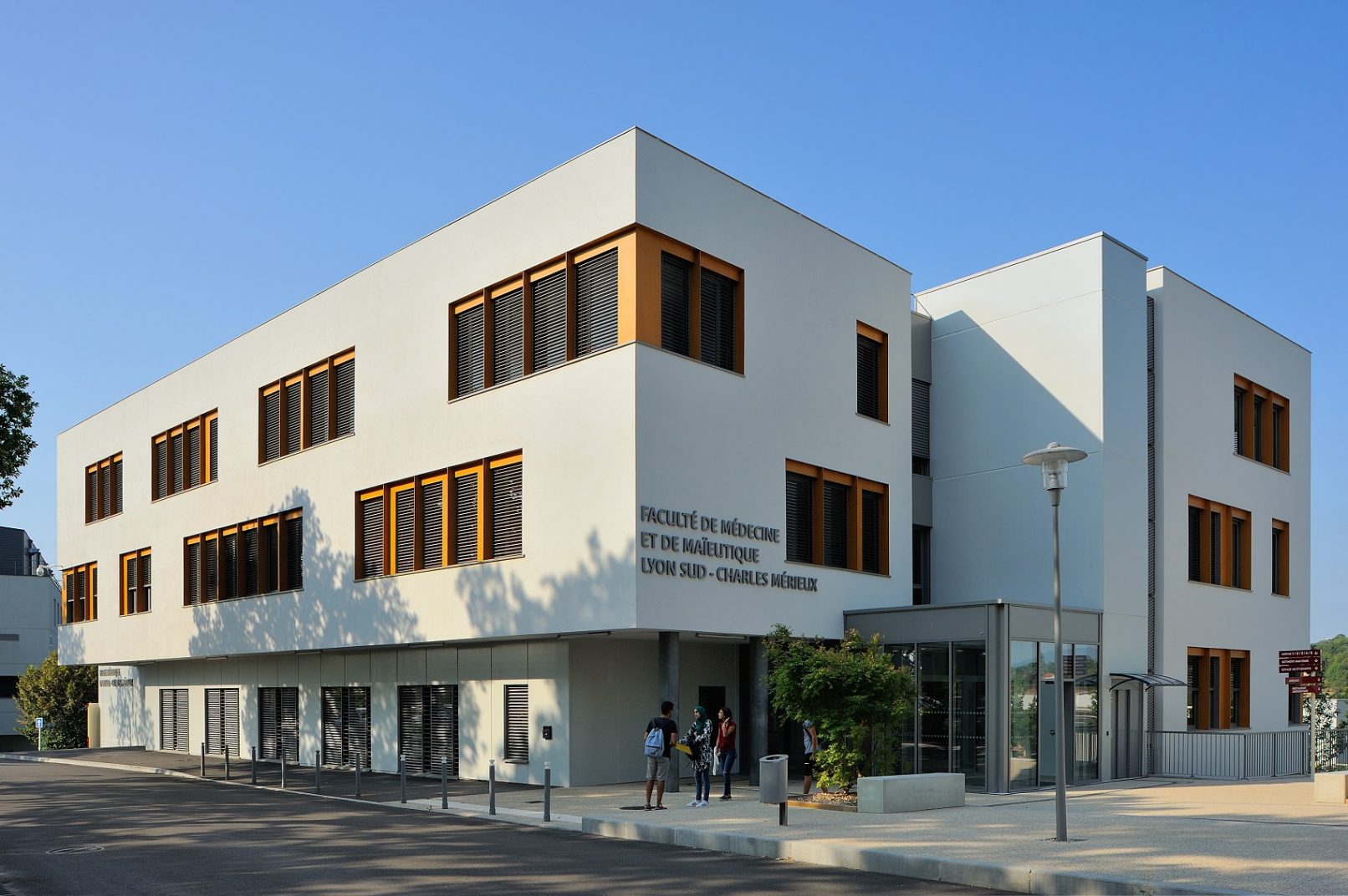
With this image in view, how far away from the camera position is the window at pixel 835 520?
25969 mm

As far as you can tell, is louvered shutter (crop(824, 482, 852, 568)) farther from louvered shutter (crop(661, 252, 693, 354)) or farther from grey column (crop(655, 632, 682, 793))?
louvered shutter (crop(661, 252, 693, 354))

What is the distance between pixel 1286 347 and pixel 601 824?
27692 mm

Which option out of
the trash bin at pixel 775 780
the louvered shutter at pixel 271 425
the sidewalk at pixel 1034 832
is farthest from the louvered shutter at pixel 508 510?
the louvered shutter at pixel 271 425

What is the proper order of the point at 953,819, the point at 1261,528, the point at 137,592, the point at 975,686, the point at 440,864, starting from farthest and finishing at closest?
the point at 137,592 → the point at 1261,528 → the point at 975,686 → the point at 953,819 → the point at 440,864

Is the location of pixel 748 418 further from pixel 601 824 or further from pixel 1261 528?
pixel 1261 528

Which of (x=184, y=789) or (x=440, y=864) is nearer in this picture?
(x=440, y=864)

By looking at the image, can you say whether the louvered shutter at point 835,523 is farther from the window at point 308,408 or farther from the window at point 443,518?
the window at point 308,408

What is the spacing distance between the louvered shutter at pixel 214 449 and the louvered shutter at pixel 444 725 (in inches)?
445

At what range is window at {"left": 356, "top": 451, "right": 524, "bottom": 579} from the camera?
2509 cm

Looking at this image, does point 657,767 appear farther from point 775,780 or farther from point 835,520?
point 835,520

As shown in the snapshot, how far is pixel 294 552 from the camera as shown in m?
32.2

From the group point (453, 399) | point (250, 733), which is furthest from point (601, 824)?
point (250, 733)

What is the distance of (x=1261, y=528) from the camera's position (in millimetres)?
34750

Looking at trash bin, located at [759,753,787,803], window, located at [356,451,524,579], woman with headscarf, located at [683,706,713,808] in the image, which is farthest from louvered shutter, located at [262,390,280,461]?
trash bin, located at [759,753,787,803]
